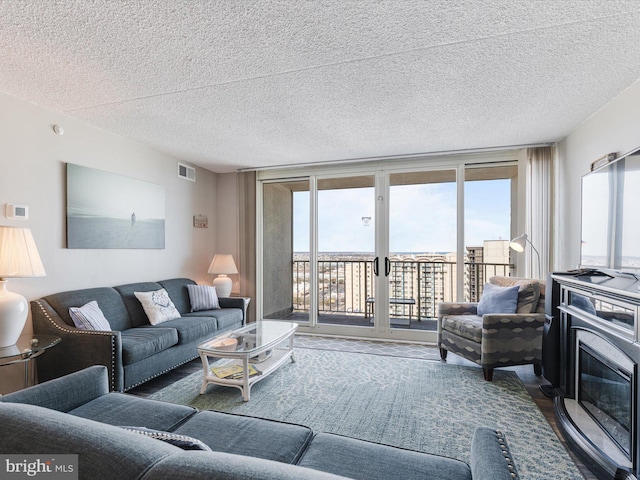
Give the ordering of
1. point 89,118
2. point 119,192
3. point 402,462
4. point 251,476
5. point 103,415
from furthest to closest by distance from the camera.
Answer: point 119,192 < point 89,118 < point 103,415 < point 402,462 < point 251,476

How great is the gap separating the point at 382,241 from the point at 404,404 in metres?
2.27

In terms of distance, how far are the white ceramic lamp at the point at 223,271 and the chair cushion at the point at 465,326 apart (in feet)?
9.05

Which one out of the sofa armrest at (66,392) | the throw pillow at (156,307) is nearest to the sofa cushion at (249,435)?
the sofa armrest at (66,392)

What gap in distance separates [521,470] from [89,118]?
414 cm

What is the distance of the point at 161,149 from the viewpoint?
399 centimetres

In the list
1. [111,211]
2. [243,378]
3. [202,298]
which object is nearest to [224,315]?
[202,298]

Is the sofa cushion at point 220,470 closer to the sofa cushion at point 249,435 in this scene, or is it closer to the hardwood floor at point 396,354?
the sofa cushion at point 249,435

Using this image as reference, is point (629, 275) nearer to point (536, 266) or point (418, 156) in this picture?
point (536, 266)

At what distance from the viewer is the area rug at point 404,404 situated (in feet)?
6.49

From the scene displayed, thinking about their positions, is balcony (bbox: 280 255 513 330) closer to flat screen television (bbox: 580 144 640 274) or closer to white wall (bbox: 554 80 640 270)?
white wall (bbox: 554 80 640 270)

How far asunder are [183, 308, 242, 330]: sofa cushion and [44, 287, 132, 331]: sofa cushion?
681mm

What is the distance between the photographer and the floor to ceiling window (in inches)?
163

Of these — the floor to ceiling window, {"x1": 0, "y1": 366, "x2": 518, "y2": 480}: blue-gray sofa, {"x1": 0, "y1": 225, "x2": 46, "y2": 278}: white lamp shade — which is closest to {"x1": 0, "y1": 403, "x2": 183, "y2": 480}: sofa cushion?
{"x1": 0, "y1": 366, "x2": 518, "y2": 480}: blue-gray sofa

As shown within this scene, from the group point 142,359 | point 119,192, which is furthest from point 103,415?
point 119,192
